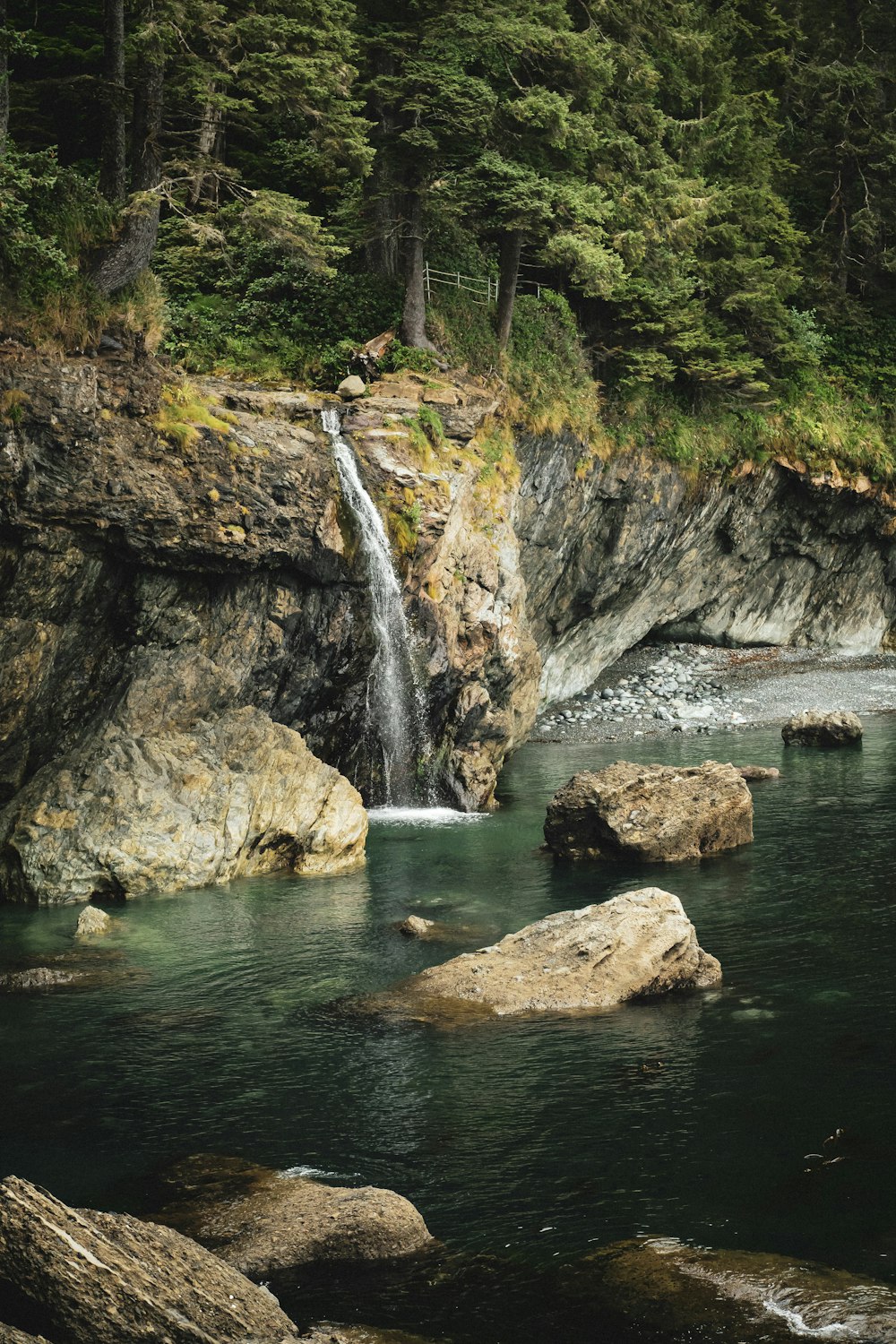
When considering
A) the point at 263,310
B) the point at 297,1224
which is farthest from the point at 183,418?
the point at 297,1224

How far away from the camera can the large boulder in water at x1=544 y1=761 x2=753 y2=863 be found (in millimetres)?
18234

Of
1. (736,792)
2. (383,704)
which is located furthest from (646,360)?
(736,792)

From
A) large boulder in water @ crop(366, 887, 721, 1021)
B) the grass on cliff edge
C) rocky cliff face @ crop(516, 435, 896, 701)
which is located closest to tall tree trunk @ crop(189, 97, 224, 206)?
rocky cliff face @ crop(516, 435, 896, 701)

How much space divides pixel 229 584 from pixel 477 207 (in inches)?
540

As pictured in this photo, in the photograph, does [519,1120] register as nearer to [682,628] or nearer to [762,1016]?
[762,1016]

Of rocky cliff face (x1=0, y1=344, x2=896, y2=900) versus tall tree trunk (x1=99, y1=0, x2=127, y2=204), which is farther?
tall tree trunk (x1=99, y1=0, x2=127, y2=204)

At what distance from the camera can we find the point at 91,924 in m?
14.9

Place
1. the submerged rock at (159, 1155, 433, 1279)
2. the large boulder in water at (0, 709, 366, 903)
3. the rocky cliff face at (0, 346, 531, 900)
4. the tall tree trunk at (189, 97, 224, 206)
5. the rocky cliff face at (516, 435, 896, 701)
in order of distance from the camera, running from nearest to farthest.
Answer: the submerged rock at (159, 1155, 433, 1279) < the large boulder in water at (0, 709, 366, 903) < the rocky cliff face at (0, 346, 531, 900) < the tall tree trunk at (189, 97, 224, 206) < the rocky cliff face at (516, 435, 896, 701)

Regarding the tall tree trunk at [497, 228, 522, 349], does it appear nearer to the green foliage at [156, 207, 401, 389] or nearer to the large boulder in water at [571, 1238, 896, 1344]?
the green foliage at [156, 207, 401, 389]

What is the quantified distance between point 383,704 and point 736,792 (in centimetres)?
756

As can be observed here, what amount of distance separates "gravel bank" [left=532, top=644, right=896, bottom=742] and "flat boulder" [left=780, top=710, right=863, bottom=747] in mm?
3258

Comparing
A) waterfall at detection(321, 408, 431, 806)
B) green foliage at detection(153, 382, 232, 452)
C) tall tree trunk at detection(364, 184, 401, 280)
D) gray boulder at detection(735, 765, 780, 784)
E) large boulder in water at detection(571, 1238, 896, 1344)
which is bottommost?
large boulder in water at detection(571, 1238, 896, 1344)

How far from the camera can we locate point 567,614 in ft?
118

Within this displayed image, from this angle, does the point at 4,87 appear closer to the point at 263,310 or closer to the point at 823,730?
the point at 263,310
